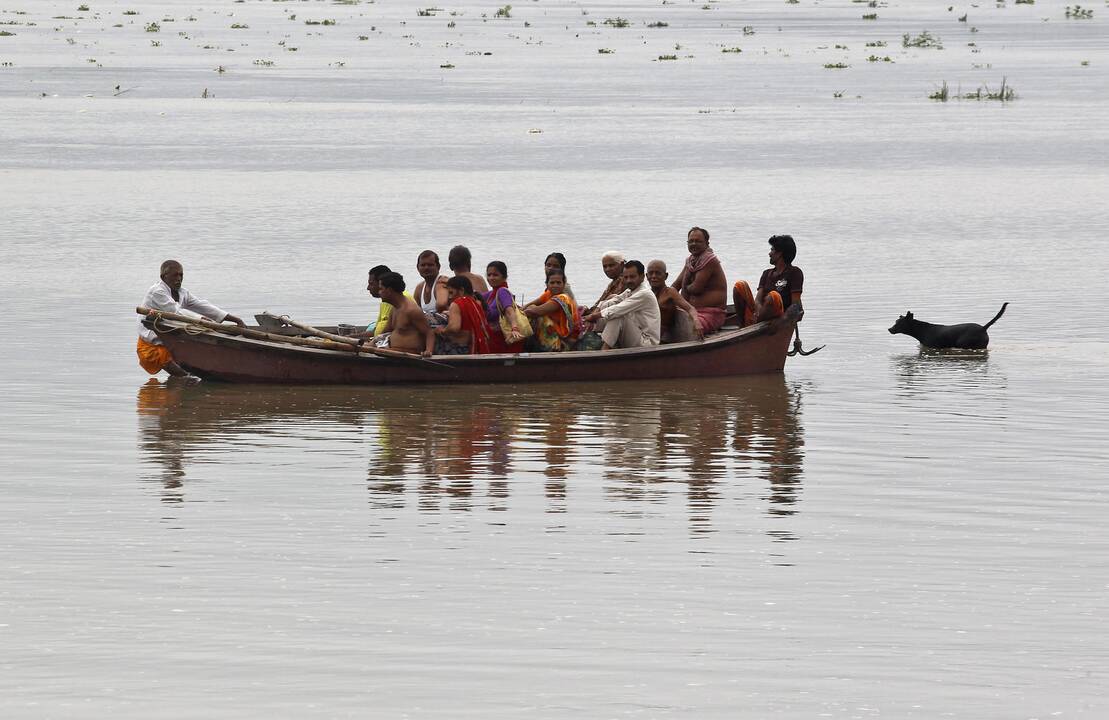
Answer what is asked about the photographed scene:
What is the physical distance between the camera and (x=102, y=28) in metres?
91.1

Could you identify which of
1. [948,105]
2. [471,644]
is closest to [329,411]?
[471,644]

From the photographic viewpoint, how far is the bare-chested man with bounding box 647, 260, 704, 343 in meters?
15.3

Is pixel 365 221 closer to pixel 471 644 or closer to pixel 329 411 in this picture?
pixel 329 411

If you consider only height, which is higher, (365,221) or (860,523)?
(365,221)

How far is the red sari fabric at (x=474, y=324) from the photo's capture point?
14.9 metres

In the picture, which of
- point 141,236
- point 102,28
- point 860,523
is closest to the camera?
point 860,523

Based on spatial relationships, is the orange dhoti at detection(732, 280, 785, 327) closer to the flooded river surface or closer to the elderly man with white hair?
the flooded river surface

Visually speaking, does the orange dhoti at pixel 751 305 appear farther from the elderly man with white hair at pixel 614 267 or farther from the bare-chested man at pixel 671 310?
the elderly man with white hair at pixel 614 267

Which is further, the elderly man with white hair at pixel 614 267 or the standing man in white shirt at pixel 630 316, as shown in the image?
the elderly man with white hair at pixel 614 267

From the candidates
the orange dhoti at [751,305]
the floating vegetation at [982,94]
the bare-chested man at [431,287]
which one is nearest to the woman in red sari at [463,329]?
the bare-chested man at [431,287]

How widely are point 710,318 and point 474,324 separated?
238 cm

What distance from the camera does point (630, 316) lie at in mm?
15266

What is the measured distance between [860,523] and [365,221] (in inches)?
777

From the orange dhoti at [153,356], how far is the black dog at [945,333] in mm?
7118
